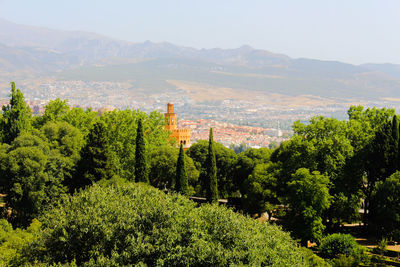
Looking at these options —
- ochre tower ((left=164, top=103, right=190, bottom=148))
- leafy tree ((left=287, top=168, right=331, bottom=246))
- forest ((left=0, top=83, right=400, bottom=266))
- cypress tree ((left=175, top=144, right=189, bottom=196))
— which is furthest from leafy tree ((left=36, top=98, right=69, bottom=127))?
leafy tree ((left=287, top=168, right=331, bottom=246))

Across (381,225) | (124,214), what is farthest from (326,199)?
(124,214)

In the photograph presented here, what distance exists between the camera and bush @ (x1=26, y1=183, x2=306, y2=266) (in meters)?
13.3

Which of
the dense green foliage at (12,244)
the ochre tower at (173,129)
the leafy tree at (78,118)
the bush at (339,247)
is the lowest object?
the bush at (339,247)

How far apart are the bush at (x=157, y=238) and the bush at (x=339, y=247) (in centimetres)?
611

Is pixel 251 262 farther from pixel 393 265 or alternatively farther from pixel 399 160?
pixel 399 160

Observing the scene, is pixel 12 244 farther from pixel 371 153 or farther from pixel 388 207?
pixel 371 153

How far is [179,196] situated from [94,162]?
1073 cm

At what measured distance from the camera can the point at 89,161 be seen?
26469 mm

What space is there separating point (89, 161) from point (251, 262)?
1614 centimetres

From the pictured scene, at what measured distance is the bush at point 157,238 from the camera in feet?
43.8

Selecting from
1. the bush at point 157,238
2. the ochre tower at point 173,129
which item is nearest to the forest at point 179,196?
the bush at point 157,238

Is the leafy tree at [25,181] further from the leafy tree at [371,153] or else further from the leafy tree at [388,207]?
the leafy tree at [388,207]

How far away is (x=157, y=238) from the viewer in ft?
46.3

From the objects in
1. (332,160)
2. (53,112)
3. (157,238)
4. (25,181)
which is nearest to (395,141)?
(332,160)
